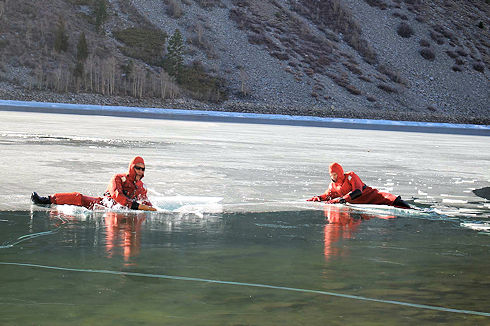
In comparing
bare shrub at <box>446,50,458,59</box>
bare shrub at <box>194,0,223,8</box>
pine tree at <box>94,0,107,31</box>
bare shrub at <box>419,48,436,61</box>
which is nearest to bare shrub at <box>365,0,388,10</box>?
bare shrub at <box>419,48,436,61</box>

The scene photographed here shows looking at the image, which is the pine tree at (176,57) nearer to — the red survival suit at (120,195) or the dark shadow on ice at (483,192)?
the dark shadow on ice at (483,192)

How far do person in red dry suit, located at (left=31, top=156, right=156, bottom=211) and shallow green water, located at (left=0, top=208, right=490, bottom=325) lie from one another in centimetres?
34

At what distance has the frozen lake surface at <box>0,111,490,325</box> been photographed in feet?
19.9

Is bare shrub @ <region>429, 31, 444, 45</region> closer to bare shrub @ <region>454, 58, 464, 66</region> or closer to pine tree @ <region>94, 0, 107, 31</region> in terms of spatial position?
bare shrub @ <region>454, 58, 464, 66</region>

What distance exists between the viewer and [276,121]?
52500mm

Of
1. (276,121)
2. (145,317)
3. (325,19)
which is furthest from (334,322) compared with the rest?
(325,19)

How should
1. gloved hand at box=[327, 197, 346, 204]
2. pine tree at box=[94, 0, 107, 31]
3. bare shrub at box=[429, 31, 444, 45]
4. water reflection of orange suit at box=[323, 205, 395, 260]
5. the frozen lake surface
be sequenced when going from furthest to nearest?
bare shrub at box=[429, 31, 444, 45], pine tree at box=[94, 0, 107, 31], gloved hand at box=[327, 197, 346, 204], water reflection of orange suit at box=[323, 205, 395, 260], the frozen lake surface

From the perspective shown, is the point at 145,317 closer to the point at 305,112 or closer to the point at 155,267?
the point at 155,267

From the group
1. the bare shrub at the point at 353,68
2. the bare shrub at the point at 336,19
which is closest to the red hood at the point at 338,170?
the bare shrub at the point at 353,68

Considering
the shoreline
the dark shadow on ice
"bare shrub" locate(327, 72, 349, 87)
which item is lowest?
the dark shadow on ice

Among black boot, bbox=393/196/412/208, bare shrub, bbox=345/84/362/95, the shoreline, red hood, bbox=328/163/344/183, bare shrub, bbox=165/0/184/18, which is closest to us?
black boot, bbox=393/196/412/208

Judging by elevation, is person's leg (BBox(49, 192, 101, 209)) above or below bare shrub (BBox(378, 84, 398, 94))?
below

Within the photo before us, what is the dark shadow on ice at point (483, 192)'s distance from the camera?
579 inches

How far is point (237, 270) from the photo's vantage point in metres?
7.45
